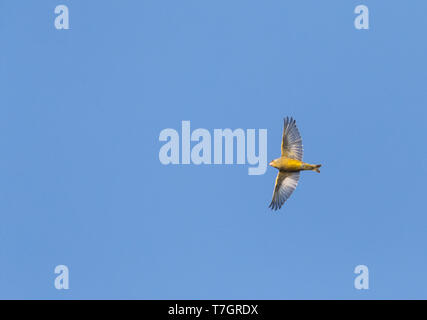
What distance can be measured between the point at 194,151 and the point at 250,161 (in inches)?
66.5

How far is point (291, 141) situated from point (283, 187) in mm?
1265

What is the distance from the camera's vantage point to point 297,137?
20.1 metres

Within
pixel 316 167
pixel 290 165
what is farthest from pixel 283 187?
pixel 316 167

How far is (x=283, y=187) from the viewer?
20641 mm

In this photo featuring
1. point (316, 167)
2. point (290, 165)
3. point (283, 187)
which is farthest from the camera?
point (283, 187)

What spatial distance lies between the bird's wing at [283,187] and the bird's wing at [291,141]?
60 centimetres

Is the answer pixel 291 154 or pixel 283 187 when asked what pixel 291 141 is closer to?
pixel 291 154

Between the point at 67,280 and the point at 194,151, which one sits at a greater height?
the point at 194,151

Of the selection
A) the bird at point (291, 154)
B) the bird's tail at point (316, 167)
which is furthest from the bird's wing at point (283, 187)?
the bird's tail at point (316, 167)

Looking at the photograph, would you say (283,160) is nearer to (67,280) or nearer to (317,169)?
(317,169)
